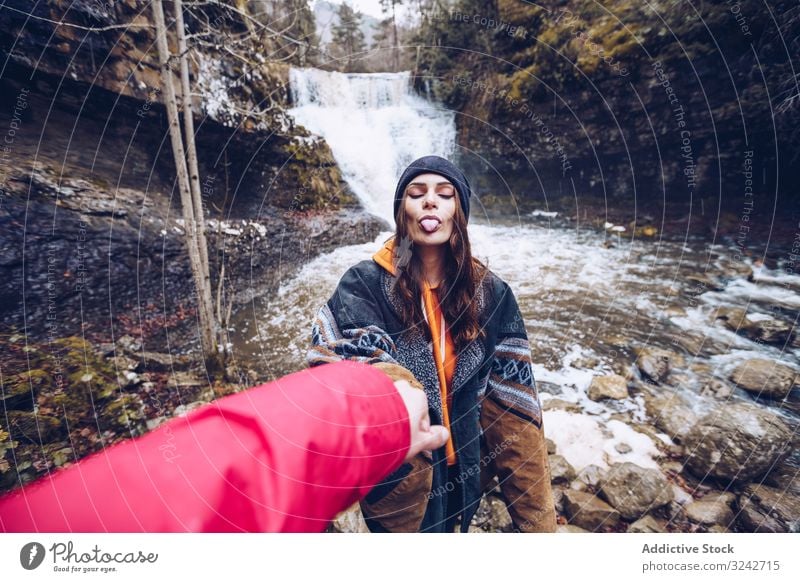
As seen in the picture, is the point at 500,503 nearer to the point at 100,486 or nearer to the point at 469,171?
the point at 100,486

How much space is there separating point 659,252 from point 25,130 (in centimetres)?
908

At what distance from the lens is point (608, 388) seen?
8.79ft

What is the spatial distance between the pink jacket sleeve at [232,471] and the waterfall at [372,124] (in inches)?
87.7

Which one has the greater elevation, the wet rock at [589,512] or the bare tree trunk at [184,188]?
the bare tree trunk at [184,188]

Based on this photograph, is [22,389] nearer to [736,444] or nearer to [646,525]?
[646,525]

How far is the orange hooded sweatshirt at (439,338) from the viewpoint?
3.74ft

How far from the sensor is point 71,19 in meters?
3.19

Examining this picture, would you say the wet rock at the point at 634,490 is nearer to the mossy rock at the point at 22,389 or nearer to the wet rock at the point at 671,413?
the wet rock at the point at 671,413

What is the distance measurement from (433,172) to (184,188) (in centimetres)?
226

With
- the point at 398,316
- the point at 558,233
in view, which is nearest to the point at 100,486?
the point at 398,316

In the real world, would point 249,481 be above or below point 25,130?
below

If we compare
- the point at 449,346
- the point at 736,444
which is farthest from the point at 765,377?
the point at 449,346

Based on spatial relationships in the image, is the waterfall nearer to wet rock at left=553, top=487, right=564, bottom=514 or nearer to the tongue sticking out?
the tongue sticking out

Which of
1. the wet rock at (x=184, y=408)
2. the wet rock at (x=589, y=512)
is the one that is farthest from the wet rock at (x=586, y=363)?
the wet rock at (x=184, y=408)
